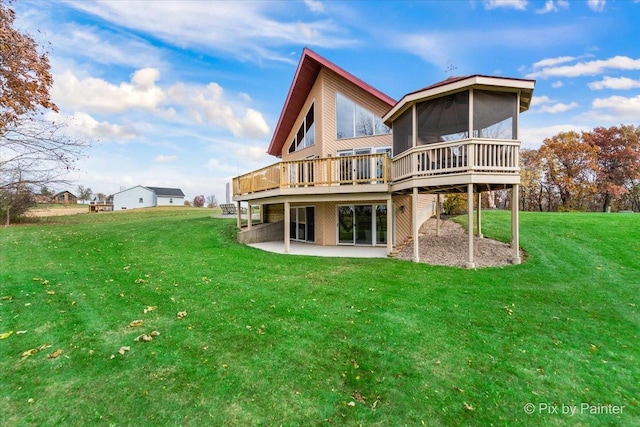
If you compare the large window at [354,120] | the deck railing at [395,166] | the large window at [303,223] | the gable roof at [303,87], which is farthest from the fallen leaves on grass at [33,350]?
the gable roof at [303,87]

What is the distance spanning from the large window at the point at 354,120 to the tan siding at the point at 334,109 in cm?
17

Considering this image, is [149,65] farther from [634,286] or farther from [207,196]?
[207,196]

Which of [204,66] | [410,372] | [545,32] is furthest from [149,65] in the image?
[545,32]

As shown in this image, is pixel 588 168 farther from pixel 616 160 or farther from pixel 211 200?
pixel 211 200

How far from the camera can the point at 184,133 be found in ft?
76.6

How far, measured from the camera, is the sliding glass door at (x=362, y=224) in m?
12.5

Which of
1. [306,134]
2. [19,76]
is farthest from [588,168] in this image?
[19,76]

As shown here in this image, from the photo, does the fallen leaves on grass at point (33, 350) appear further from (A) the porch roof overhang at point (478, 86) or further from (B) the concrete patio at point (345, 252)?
(A) the porch roof overhang at point (478, 86)

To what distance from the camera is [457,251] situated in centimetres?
953

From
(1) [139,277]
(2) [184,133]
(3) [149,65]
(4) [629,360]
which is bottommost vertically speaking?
(4) [629,360]

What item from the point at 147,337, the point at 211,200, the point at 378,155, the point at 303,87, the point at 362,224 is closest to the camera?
the point at 147,337

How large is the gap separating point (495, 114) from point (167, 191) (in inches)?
2481

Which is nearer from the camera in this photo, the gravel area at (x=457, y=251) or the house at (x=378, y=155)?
the house at (x=378, y=155)

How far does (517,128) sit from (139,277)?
10.9 meters
